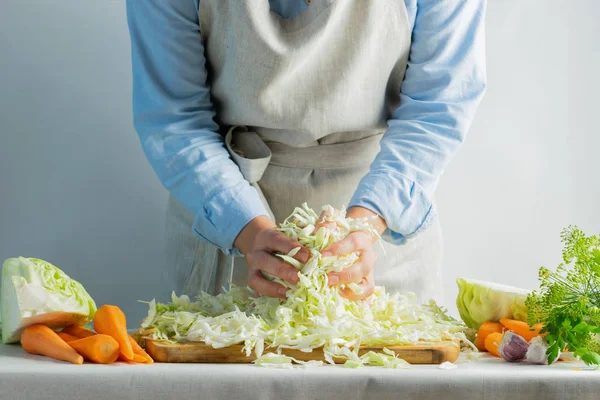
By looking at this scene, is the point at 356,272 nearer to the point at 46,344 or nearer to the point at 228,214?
the point at 228,214

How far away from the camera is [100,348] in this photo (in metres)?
1.06

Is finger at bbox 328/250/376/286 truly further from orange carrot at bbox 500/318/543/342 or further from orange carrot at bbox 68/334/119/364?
orange carrot at bbox 68/334/119/364

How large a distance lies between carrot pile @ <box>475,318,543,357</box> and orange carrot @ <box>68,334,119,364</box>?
58 centimetres

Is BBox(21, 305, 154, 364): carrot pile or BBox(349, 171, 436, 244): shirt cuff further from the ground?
BBox(349, 171, 436, 244): shirt cuff

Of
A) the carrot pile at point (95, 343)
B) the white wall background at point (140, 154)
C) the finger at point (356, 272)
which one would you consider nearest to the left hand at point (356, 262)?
the finger at point (356, 272)

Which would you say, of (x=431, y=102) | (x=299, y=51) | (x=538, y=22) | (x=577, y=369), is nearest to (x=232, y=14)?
(x=299, y=51)

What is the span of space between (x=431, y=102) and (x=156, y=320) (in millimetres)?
679

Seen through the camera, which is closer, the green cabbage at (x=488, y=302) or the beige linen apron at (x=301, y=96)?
the green cabbage at (x=488, y=302)

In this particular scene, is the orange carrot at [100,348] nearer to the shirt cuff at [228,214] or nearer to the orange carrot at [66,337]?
the orange carrot at [66,337]

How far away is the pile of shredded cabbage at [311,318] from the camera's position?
44.0 inches

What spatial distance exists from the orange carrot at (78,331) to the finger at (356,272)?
0.40 m

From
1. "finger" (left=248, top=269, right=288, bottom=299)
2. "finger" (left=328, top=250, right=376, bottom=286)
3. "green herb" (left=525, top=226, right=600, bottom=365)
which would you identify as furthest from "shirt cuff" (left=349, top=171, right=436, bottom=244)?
"green herb" (left=525, top=226, right=600, bottom=365)

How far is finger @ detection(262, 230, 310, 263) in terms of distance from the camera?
4.05ft

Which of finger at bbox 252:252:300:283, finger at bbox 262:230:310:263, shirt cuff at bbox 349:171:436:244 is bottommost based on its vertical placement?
finger at bbox 252:252:300:283
